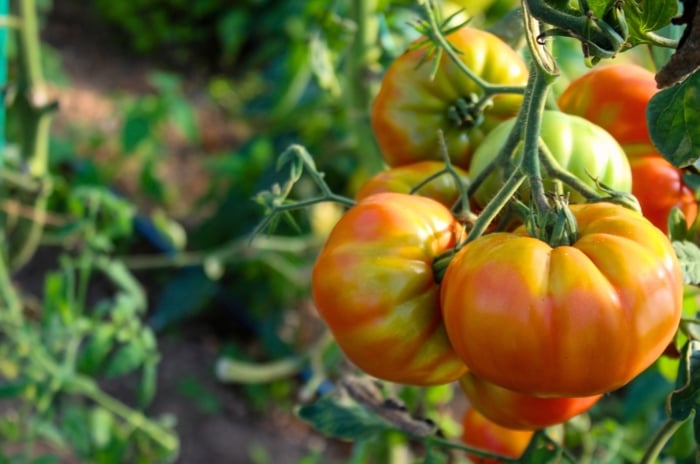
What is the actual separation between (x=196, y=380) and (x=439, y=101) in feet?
4.94

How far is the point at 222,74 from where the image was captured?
3191 millimetres

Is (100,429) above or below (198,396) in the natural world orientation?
above

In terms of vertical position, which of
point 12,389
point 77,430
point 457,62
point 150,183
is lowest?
point 150,183

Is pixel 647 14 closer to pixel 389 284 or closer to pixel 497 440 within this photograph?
pixel 389 284

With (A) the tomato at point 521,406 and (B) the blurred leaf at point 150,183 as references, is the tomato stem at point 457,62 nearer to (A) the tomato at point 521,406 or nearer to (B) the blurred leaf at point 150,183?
(A) the tomato at point 521,406

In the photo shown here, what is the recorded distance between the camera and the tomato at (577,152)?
58 cm

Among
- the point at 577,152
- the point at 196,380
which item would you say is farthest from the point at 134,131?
the point at 577,152

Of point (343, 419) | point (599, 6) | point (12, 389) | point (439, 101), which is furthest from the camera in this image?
point (12, 389)

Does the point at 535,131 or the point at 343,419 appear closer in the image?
the point at 535,131

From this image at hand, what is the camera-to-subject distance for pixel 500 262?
1.64ft

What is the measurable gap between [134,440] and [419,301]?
0.89 metres

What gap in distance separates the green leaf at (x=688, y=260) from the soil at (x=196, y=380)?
1.44 metres

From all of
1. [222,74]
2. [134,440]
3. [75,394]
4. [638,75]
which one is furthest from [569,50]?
[222,74]

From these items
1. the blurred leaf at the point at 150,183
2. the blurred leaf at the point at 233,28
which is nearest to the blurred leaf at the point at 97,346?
the blurred leaf at the point at 150,183
